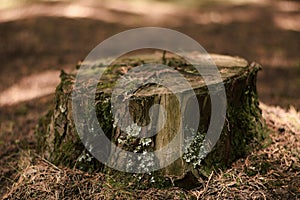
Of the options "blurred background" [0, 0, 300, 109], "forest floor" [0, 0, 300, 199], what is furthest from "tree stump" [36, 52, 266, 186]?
"blurred background" [0, 0, 300, 109]

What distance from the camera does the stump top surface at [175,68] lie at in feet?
10.5

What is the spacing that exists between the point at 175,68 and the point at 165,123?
0.71m

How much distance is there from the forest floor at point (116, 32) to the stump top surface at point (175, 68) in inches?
29.6

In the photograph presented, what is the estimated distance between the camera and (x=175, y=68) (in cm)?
360

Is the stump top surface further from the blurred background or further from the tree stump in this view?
the blurred background

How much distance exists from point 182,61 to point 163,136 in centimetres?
97

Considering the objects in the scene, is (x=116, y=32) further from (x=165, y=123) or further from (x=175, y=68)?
(x=165, y=123)

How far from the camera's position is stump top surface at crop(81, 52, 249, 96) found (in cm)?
319

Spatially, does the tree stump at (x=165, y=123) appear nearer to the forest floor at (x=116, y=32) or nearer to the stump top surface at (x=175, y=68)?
the stump top surface at (x=175, y=68)

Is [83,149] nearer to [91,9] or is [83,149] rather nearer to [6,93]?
[6,93]

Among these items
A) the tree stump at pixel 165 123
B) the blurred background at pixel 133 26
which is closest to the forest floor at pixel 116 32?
the blurred background at pixel 133 26

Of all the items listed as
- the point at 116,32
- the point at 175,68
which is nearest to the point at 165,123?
the point at 175,68

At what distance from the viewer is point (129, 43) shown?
305 inches

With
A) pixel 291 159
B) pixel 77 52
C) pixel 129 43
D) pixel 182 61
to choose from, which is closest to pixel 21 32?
pixel 77 52
